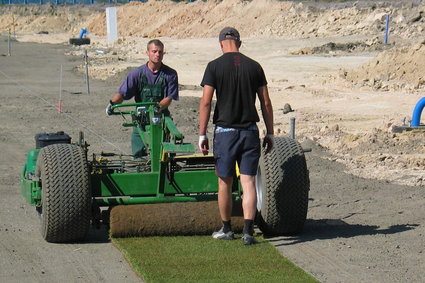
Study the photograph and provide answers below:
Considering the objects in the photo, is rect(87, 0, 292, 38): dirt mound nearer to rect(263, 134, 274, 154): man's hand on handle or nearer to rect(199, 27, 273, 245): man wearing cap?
rect(263, 134, 274, 154): man's hand on handle

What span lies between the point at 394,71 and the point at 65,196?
19225 millimetres

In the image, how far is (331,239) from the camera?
374 inches

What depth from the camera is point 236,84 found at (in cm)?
871

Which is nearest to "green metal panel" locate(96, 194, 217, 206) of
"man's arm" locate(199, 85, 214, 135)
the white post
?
"man's arm" locate(199, 85, 214, 135)

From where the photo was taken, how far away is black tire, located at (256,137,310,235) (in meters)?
9.38

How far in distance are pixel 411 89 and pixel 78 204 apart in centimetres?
1684

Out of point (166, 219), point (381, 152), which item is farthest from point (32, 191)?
point (381, 152)

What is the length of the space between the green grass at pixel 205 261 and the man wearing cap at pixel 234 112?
47 cm

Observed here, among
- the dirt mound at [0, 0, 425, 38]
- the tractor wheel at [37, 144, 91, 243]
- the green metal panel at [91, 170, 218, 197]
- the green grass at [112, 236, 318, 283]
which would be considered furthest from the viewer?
the dirt mound at [0, 0, 425, 38]

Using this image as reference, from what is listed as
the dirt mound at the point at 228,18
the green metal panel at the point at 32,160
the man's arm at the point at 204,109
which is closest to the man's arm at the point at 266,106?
the man's arm at the point at 204,109

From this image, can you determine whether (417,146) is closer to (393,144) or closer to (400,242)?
(393,144)

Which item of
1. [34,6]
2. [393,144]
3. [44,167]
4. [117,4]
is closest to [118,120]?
[393,144]

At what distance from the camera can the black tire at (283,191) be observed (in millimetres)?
9375

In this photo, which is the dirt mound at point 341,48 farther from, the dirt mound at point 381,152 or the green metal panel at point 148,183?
the green metal panel at point 148,183
